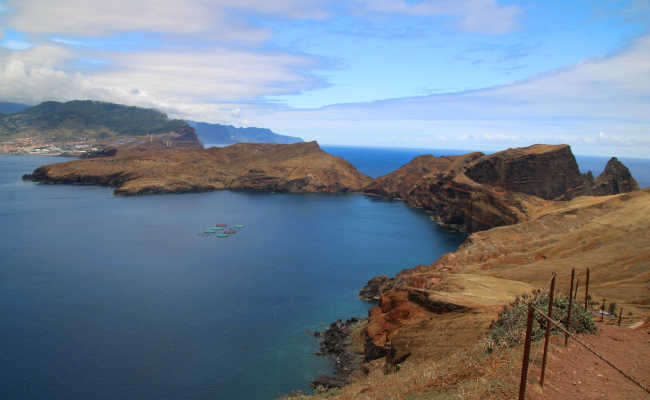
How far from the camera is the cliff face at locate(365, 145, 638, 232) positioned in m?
82.7

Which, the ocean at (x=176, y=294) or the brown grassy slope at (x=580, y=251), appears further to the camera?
the ocean at (x=176, y=294)

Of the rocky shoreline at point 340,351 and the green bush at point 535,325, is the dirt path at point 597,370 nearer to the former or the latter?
the green bush at point 535,325

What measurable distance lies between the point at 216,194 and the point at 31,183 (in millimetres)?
68151

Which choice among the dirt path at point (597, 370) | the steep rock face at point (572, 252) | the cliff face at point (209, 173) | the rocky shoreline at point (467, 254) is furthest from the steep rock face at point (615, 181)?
the cliff face at point (209, 173)

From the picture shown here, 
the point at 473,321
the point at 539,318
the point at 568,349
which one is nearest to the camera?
the point at 568,349

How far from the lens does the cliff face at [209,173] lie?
144 m

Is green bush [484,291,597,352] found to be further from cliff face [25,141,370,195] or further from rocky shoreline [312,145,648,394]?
cliff face [25,141,370,195]

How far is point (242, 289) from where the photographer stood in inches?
1998

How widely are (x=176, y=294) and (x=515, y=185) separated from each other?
269 ft

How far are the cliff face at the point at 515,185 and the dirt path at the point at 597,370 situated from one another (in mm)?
66072

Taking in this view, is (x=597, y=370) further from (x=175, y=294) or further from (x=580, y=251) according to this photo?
(x=175, y=294)

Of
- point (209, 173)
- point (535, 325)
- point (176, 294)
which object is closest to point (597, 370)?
point (535, 325)

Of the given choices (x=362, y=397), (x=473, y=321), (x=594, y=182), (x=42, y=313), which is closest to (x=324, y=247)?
(x=42, y=313)

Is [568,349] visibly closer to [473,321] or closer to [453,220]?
[473,321]
